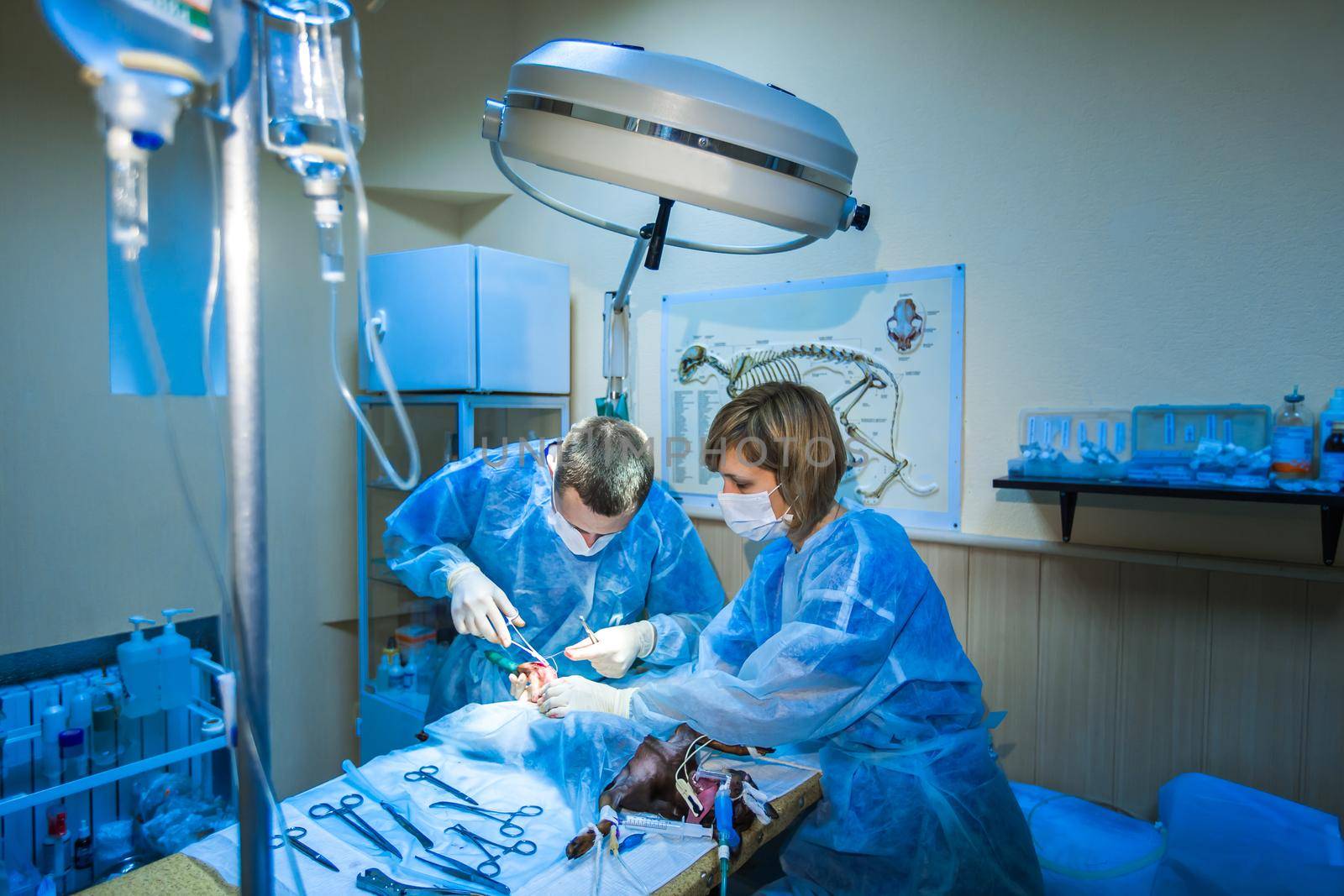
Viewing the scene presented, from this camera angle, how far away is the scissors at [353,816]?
1.23m

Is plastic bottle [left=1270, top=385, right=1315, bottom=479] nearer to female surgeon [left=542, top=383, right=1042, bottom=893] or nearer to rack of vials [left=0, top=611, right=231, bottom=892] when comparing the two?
female surgeon [left=542, top=383, right=1042, bottom=893]

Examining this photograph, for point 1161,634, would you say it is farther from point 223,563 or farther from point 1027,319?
point 223,563

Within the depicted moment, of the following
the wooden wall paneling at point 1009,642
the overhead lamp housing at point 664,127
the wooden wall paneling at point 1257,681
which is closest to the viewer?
the overhead lamp housing at point 664,127

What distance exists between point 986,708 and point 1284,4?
5.47 feet

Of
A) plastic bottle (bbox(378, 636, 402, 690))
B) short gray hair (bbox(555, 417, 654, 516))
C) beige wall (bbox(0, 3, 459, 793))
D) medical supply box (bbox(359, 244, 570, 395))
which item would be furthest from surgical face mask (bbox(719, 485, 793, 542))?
plastic bottle (bbox(378, 636, 402, 690))

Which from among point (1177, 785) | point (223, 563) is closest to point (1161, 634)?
point (1177, 785)

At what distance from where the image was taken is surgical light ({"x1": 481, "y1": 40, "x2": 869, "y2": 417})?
1219 mm

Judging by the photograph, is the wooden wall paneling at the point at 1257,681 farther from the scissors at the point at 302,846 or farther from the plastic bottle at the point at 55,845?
the plastic bottle at the point at 55,845

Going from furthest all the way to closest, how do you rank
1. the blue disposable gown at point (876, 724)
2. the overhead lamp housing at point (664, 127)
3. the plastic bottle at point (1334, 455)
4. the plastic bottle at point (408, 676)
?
1. the plastic bottle at point (408, 676)
2. the plastic bottle at point (1334, 455)
3. the blue disposable gown at point (876, 724)
4. the overhead lamp housing at point (664, 127)

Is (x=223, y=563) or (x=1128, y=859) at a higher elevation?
(x=223, y=563)

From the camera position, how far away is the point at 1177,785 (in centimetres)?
163

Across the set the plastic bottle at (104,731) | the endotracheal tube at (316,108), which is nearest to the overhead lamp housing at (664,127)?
the endotracheal tube at (316,108)

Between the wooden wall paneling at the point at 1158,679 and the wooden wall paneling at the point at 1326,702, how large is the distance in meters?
0.18

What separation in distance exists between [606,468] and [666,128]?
0.82 metres
